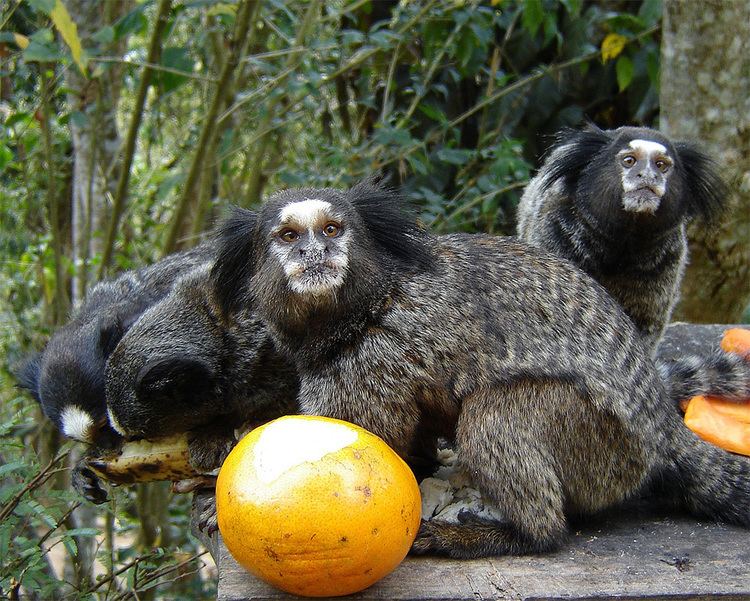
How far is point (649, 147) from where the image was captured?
3.78 metres

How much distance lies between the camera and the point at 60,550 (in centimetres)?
948

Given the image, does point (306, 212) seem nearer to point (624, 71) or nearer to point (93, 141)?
point (93, 141)

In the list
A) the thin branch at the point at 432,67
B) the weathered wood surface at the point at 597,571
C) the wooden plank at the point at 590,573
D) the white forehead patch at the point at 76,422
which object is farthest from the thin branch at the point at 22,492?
the thin branch at the point at 432,67

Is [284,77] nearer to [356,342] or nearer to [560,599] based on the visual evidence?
[356,342]

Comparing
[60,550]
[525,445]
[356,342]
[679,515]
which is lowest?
[60,550]

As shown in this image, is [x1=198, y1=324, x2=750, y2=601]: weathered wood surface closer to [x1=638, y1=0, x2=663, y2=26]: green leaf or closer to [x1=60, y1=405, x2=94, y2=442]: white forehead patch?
[x1=60, y1=405, x2=94, y2=442]: white forehead patch

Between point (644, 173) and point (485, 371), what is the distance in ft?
4.87

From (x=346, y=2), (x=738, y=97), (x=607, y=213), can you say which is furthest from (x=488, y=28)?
(x=607, y=213)

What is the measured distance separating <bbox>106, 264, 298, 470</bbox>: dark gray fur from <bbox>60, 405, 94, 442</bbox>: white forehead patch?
12 cm

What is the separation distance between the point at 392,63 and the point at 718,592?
482 cm

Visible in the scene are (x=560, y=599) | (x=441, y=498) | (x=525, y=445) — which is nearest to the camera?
(x=560, y=599)

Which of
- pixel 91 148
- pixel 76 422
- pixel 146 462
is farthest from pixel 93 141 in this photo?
pixel 146 462

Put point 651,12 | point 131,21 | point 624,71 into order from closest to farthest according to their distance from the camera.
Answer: point 131,21, point 651,12, point 624,71

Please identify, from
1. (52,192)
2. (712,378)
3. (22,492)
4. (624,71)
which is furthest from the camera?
(624,71)
